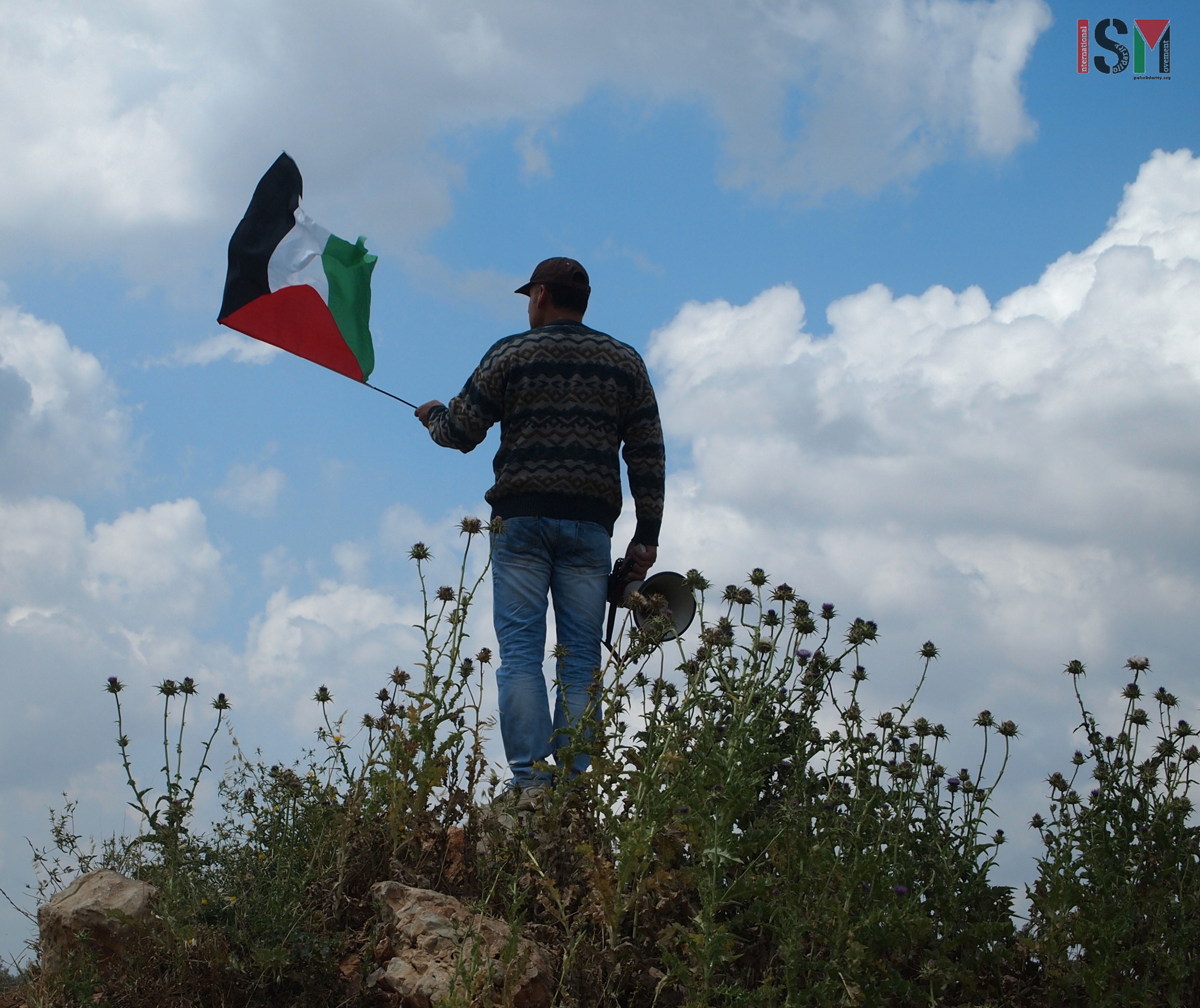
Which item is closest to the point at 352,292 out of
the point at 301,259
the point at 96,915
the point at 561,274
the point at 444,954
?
the point at 301,259

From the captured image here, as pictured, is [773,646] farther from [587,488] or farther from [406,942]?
[406,942]

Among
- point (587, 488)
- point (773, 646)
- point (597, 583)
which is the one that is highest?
point (587, 488)

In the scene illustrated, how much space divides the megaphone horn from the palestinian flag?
104 inches

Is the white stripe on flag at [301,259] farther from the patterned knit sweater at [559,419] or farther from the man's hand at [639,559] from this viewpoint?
the man's hand at [639,559]

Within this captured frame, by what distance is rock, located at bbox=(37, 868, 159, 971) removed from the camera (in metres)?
4.50

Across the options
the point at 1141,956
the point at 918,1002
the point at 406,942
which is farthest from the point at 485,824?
the point at 1141,956

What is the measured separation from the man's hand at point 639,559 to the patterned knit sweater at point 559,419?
0.21 meters

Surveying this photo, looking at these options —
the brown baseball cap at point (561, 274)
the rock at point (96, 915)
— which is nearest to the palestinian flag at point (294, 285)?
the brown baseball cap at point (561, 274)

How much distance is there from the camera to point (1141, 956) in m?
4.55

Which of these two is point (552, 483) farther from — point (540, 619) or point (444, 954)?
point (444, 954)

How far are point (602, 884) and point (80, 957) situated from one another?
2116 mm

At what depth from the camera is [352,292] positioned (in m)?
7.70

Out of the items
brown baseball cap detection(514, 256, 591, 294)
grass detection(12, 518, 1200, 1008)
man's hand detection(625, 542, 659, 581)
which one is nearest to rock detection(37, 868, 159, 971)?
grass detection(12, 518, 1200, 1008)

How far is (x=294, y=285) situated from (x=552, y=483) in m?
2.88
